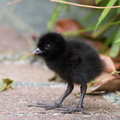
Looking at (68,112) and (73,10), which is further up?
(73,10)

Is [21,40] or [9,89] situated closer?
[9,89]

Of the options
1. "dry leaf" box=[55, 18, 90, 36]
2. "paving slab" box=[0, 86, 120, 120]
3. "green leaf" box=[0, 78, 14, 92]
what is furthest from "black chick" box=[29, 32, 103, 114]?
"dry leaf" box=[55, 18, 90, 36]

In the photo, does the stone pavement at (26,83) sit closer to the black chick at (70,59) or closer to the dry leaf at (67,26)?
the black chick at (70,59)

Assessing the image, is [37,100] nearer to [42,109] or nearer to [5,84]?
[42,109]

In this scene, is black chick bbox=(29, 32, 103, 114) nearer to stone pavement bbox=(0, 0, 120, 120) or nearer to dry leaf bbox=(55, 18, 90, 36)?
stone pavement bbox=(0, 0, 120, 120)

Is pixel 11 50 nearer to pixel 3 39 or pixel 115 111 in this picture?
pixel 3 39

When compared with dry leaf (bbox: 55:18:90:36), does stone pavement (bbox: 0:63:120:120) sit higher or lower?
lower

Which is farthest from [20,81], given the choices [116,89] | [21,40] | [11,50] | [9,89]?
[21,40]

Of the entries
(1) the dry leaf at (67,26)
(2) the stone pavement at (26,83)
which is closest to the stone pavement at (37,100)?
(2) the stone pavement at (26,83)
